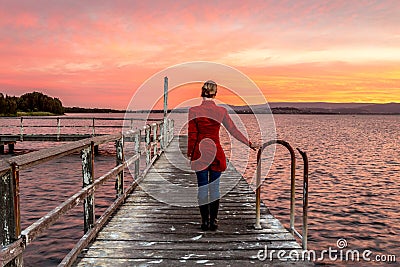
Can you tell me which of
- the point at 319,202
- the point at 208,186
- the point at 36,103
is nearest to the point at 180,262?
the point at 208,186

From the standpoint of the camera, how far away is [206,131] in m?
5.21

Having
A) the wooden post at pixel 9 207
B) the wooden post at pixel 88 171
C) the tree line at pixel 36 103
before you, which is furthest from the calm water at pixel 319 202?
the tree line at pixel 36 103

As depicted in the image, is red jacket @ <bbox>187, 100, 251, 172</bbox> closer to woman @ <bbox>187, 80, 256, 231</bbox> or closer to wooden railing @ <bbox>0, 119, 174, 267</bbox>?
woman @ <bbox>187, 80, 256, 231</bbox>

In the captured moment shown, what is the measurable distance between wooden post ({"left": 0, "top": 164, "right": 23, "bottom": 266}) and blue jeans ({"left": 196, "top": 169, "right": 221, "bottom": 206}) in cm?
286

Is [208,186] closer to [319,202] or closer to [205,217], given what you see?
[205,217]

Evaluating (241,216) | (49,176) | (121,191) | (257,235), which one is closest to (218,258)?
(257,235)

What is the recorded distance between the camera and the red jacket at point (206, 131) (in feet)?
17.0

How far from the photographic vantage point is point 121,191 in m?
6.97

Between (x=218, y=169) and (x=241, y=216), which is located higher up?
(x=218, y=169)

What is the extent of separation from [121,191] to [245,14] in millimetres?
12780

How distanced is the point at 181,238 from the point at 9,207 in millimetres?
2688

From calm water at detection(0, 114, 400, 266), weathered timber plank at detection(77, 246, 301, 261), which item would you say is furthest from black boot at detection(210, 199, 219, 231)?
calm water at detection(0, 114, 400, 266)

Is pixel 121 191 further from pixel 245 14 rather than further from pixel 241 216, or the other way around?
pixel 245 14

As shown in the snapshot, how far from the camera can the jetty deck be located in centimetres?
436
